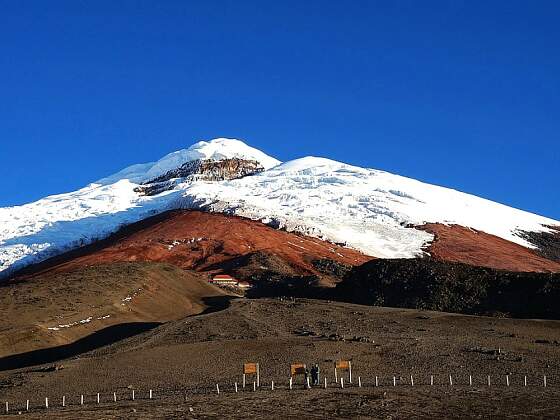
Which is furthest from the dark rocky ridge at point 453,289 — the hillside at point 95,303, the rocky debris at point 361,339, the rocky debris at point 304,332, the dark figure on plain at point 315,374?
the dark figure on plain at point 315,374

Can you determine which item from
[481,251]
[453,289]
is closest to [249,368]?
[453,289]

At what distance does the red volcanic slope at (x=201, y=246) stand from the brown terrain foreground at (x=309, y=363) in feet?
158

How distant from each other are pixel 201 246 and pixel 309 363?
72.5 metres

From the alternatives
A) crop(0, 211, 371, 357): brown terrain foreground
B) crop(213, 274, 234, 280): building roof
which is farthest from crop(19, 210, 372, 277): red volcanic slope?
crop(213, 274, 234, 280): building roof

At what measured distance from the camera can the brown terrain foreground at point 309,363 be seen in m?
28.8

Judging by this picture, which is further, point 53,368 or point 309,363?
point 53,368

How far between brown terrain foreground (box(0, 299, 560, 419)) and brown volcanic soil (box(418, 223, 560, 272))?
62038mm

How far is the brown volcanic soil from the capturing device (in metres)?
113

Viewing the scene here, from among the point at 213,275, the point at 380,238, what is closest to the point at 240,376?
the point at 213,275

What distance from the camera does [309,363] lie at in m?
39.1

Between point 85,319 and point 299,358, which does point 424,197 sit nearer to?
point 85,319

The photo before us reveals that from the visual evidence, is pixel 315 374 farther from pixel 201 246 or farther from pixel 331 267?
pixel 201 246

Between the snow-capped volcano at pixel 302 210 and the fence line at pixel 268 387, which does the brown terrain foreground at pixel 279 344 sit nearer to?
the fence line at pixel 268 387

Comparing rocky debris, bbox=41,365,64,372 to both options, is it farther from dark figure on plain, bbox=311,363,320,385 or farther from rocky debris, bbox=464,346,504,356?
rocky debris, bbox=464,346,504,356
